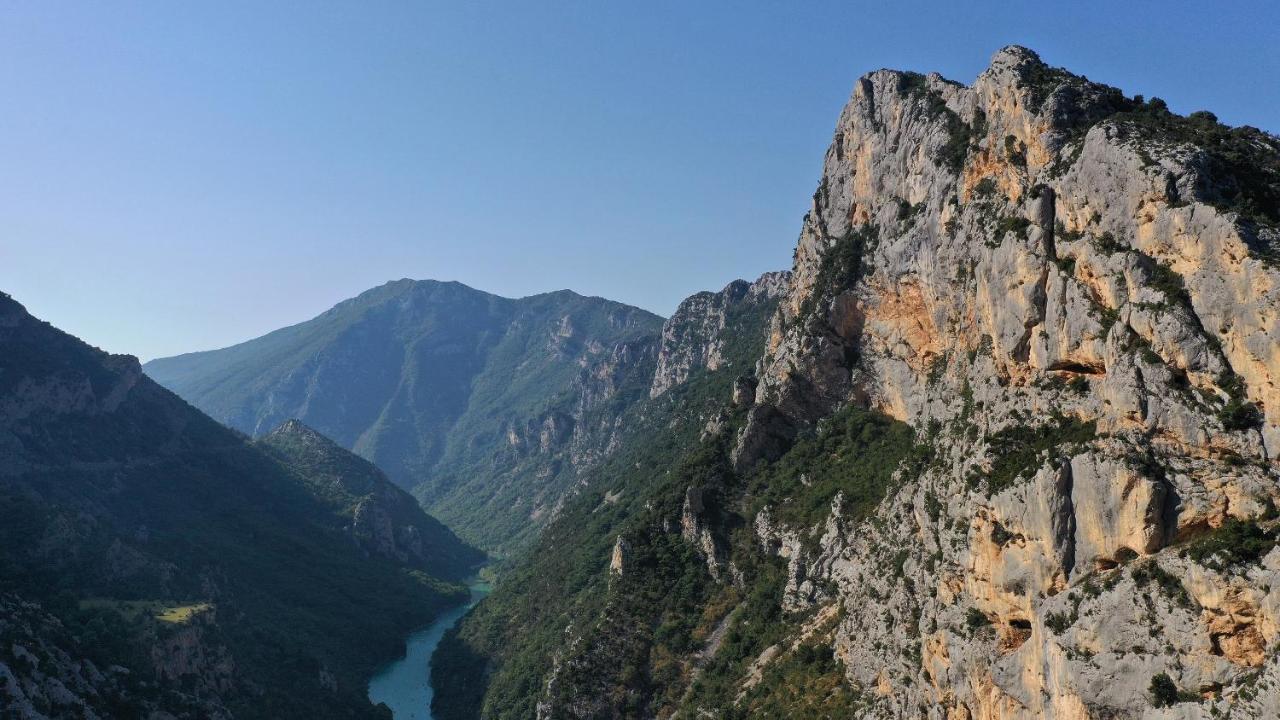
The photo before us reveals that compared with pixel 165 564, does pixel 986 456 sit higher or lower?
higher

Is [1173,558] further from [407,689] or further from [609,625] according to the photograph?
[407,689]

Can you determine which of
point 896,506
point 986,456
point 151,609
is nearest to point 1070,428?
point 986,456

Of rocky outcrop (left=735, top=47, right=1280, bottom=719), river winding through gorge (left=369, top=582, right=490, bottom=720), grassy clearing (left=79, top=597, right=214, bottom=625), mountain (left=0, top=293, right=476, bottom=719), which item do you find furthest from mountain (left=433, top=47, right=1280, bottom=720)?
grassy clearing (left=79, top=597, right=214, bottom=625)

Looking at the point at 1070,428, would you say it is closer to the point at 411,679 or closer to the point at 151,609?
the point at 151,609

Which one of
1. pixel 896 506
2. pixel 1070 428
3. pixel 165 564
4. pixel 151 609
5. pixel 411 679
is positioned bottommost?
pixel 411 679

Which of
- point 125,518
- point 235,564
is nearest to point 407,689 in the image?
point 235,564

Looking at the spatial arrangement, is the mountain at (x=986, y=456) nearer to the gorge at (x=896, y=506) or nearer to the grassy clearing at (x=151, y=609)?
the gorge at (x=896, y=506)

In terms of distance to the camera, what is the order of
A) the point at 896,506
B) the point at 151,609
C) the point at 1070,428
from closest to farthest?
1. the point at 1070,428
2. the point at 896,506
3. the point at 151,609
